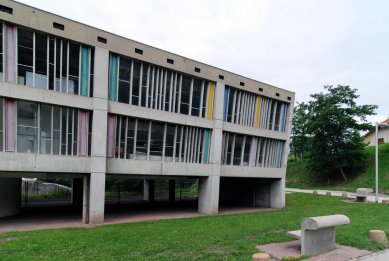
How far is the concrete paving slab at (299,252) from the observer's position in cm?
945

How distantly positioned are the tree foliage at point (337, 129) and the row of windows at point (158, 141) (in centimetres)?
2201

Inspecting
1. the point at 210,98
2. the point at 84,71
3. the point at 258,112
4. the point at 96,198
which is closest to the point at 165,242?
the point at 96,198

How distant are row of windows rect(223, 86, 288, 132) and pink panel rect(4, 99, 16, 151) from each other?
42.5 ft

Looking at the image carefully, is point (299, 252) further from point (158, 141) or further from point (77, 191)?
point (77, 191)

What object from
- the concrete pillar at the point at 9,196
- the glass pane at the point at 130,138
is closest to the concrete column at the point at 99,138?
the glass pane at the point at 130,138

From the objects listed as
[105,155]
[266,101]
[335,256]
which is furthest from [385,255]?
[266,101]

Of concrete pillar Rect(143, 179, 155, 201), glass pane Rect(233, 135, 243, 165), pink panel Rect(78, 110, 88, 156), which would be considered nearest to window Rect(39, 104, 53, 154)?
pink panel Rect(78, 110, 88, 156)

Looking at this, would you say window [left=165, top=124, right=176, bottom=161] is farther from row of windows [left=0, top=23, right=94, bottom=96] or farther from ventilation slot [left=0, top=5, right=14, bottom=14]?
ventilation slot [left=0, top=5, right=14, bottom=14]

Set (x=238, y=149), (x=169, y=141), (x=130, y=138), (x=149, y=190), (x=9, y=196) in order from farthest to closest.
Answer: (x=149, y=190) → (x=238, y=149) → (x=169, y=141) → (x=9, y=196) → (x=130, y=138)

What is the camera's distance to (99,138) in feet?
55.3

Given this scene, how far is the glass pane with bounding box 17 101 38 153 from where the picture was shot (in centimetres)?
1500

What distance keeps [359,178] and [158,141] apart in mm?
27965

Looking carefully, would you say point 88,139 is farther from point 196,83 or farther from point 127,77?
point 196,83

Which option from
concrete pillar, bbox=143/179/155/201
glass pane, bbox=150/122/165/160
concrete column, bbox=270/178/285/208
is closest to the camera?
glass pane, bbox=150/122/165/160
